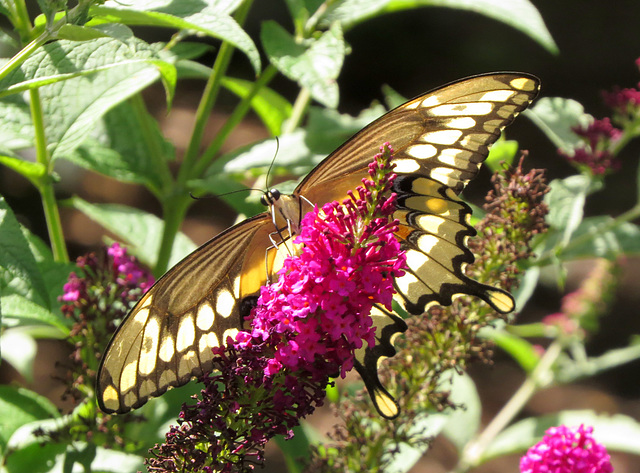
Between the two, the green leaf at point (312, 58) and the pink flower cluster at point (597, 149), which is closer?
the green leaf at point (312, 58)

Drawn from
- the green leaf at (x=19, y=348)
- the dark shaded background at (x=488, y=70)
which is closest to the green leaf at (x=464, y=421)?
the green leaf at (x=19, y=348)

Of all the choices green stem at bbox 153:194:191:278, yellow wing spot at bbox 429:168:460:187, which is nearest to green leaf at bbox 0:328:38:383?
green stem at bbox 153:194:191:278

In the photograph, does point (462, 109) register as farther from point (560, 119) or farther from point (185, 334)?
point (185, 334)

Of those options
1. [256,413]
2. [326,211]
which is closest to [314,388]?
[256,413]

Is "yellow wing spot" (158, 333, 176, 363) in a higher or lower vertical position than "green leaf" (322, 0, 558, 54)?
lower

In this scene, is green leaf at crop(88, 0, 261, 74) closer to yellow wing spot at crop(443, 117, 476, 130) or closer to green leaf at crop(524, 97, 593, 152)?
yellow wing spot at crop(443, 117, 476, 130)

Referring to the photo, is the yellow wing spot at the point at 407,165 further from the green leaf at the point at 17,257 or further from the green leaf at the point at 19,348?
the green leaf at the point at 19,348
